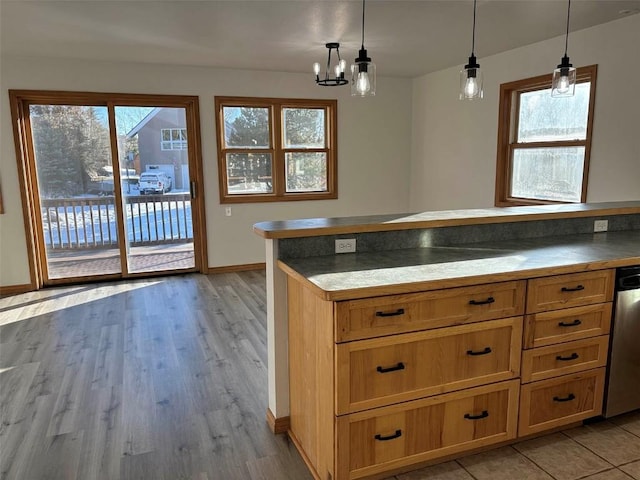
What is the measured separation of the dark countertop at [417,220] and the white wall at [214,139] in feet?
11.5

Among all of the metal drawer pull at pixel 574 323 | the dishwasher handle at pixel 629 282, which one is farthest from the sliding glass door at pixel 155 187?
the dishwasher handle at pixel 629 282

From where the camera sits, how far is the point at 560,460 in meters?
2.16

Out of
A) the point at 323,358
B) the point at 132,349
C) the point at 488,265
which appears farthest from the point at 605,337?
the point at 132,349

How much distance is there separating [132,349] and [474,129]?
4311 mm

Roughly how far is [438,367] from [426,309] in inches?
11.1

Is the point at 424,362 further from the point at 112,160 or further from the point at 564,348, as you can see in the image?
the point at 112,160

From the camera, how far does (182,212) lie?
5.77 m

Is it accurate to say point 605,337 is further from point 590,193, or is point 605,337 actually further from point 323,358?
point 590,193

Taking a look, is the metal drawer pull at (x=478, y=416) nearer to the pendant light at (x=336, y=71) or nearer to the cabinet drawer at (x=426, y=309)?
the cabinet drawer at (x=426, y=309)

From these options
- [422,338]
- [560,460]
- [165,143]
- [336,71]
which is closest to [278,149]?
[165,143]

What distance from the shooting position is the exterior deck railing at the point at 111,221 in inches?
209

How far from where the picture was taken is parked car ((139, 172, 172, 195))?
556 centimetres

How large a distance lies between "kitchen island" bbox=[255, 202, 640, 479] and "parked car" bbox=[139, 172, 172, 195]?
3.71 meters

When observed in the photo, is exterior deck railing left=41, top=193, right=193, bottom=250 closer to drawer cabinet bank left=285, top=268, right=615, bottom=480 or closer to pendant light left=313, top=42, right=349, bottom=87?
pendant light left=313, top=42, right=349, bottom=87
